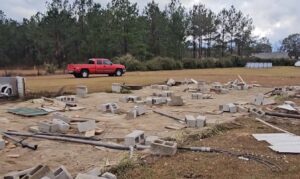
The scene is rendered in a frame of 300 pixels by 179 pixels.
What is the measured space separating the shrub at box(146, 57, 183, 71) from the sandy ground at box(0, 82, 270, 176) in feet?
106

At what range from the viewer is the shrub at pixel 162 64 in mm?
49250

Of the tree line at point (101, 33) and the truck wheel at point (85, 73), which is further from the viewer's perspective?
the tree line at point (101, 33)

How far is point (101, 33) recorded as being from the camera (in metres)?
56.2

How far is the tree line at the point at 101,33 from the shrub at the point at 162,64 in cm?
636

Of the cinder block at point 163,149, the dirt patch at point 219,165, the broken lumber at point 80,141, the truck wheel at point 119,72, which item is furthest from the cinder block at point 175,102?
the truck wheel at point 119,72

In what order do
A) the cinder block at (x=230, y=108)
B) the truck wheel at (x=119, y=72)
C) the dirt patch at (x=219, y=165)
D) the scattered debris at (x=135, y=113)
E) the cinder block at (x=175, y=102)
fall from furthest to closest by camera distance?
the truck wheel at (x=119, y=72) → the cinder block at (x=175, y=102) → the cinder block at (x=230, y=108) → the scattered debris at (x=135, y=113) → the dirt patch at (x=219, y=165)

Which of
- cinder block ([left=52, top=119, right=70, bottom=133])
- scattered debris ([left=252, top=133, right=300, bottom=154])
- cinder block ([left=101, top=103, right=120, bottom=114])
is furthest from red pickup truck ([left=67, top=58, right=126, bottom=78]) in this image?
scattered debris ([left=252, top=133, right=300, bottom=154])

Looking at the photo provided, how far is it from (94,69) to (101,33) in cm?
2533

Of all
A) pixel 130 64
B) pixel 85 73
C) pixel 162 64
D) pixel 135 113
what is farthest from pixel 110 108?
pixel 162 64

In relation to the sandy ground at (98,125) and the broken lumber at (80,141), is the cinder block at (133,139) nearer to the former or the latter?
the broken lumber at (80,141)

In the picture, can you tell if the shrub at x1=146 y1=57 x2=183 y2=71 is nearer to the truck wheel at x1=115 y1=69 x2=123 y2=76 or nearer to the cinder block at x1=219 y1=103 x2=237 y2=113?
the truck wheel at x1=115 y1=69 x2=123 y2=76

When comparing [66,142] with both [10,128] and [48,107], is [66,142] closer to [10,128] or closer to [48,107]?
[10,128]

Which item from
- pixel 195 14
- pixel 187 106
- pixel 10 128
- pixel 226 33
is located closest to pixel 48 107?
pixel 10 128

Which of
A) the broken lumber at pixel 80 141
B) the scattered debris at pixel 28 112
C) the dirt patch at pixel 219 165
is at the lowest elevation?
the dirt patch at pixel 219 165
